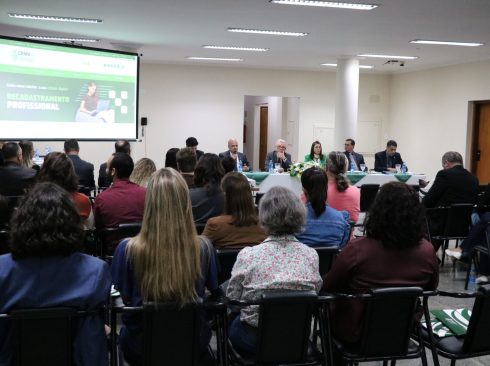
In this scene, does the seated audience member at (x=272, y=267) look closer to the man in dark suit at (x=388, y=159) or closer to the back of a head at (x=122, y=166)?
the back of a head at (x=122, y=166)

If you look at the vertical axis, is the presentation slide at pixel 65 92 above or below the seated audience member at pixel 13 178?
above

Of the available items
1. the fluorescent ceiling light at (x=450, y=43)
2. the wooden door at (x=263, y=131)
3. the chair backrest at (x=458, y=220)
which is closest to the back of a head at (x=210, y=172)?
the chair backrest at (x=458, y=220)

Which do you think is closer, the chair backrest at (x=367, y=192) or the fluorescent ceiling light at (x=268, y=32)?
the chair backrest at (x=367, y=192)

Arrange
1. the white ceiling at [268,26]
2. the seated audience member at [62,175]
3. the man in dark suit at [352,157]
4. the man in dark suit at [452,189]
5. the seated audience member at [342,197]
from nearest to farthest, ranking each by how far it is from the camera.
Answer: the seated audience member at [62,175], the seated audience member at [342,197], the man in dark suit at [452,189], the white ceiling at [268,26], the man in dark suit at [352,157]

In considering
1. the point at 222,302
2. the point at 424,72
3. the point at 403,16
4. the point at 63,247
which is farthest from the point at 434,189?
the point at 424,72

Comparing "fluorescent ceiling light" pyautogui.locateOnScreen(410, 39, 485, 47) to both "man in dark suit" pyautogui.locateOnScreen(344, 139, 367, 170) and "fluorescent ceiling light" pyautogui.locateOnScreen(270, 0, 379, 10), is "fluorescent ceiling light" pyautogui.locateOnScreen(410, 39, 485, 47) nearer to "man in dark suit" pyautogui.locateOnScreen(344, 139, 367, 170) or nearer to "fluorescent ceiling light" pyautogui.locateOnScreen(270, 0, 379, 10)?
"man in dark suit" pyautogui.locateOnScreen(344, 139, 367, 170)

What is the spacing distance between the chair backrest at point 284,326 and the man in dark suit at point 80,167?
4.58 meters

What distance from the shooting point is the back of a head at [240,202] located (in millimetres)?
2938

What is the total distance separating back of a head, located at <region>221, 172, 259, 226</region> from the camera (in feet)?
9.64

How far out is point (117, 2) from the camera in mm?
5918

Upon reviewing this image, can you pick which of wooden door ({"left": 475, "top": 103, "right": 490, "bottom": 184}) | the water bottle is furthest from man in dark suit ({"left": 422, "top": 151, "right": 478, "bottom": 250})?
wooden door ({"left": 475, "top": 103, "right": 490, "bottom": 184})

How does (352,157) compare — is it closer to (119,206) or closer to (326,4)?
(326,4)

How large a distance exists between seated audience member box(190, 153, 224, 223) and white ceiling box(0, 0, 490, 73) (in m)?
2.67

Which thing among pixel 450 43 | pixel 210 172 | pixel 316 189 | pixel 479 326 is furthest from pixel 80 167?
pixel 450 43
